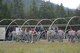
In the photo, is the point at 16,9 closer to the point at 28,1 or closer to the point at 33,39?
the point at 33,39

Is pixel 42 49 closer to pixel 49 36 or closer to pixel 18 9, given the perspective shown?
pixel 49 36

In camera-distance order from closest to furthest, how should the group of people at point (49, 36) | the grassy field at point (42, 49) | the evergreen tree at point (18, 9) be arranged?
the grassy field at point (42, 49), the group of people at point (49, 36), the evergreen tree at point (18, 9)

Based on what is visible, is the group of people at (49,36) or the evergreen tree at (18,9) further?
the evergreen tree at (18,9)

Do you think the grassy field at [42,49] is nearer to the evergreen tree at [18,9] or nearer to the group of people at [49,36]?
the group of people at [49,36]

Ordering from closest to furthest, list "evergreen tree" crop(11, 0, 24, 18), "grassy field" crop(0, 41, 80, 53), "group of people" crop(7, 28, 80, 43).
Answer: "grassy field" crop(0, 41, 80, 53) < "group of people" crop(7, 28, 80, 43) < "evergreen tree" crop(11, 0, 24, 18)

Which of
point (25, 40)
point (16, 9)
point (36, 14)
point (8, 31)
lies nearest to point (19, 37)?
point (25, 40)

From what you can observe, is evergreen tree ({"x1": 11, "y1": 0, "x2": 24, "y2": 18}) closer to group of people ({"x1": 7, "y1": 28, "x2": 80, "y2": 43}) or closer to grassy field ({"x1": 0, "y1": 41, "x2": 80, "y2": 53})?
group of people ({"x1": 7, "y1": 28, "x2": 80, "y2": 43})

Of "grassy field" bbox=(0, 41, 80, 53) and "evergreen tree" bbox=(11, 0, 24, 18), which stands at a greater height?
"evergreen tree" bbox=(11, 0, 24, 18)

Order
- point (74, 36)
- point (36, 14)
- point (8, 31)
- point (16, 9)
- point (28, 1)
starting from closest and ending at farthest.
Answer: point (74, 36), point (8, 31), point (36, 14), point (16, 9), point (28, 1)

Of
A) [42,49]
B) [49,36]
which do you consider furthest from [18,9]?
[42,49]

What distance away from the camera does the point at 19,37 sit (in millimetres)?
36844

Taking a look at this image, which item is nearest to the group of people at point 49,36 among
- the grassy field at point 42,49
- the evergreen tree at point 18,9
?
the grassy field at point 42,49

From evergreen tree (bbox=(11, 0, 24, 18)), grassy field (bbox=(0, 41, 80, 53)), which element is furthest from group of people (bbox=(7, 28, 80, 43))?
evergreen tree (bbox=(11, 0, 24, 18))

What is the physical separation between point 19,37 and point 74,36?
6.20 meters
